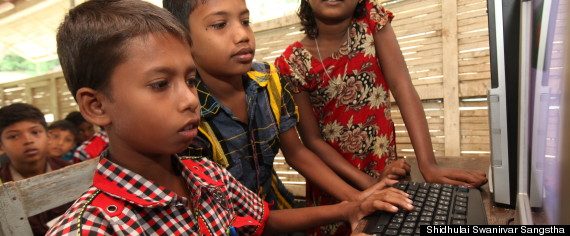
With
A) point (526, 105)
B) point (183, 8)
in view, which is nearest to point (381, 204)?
point (526, 105)

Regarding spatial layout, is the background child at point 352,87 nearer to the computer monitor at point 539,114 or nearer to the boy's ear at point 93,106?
the computer monitor at point 539,114

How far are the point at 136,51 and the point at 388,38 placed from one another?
1.03 metres

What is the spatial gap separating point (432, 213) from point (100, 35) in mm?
728

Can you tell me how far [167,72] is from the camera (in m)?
0.71

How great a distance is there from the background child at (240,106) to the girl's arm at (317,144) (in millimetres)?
130

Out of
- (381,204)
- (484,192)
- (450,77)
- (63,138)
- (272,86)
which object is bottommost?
(63,138)

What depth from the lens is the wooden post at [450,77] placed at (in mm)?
2826

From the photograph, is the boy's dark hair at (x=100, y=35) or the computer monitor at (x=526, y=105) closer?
the computer monitor at (x=526, y=105)

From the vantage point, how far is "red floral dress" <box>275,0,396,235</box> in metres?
1.46

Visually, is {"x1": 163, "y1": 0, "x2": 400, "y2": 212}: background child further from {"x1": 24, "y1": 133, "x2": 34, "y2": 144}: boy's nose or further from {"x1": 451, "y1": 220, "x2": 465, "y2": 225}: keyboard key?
{"x1": 24, "y1": 133, "x2": 34, "y2": 144}: boy's nose

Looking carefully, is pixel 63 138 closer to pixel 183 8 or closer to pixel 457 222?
pixel 183 8

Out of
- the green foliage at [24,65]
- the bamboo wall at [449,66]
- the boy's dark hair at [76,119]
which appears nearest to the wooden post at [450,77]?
the bamboo wall at [449,66]

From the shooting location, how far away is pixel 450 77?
290 cm

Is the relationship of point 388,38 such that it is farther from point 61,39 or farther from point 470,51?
point 470,51
